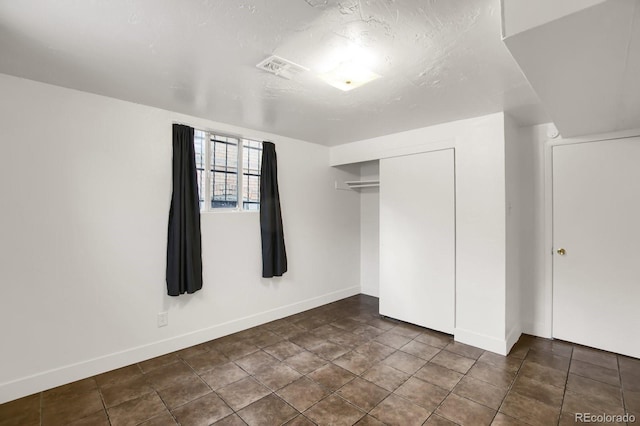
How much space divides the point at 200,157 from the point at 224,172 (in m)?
0.32

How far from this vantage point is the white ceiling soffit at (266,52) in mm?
1554

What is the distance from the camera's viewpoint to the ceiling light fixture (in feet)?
6.85

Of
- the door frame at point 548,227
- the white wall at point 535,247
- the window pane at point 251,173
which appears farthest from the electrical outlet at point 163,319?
the door frame at point 548,227

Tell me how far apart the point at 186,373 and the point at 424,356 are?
2.22 m

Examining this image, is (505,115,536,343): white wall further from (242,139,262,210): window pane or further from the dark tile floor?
(242,139,262,210): window pane

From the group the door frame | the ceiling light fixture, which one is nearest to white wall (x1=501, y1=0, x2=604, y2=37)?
the ceiling light fixture

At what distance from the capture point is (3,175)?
7.61ft

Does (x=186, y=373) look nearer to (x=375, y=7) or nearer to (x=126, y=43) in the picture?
(x=126, y=43)

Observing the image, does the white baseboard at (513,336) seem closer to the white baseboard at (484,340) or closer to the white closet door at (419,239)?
the white baseboard at (484,340)

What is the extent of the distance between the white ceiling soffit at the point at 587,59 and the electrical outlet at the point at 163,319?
3427mm

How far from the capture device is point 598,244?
3.15 metres

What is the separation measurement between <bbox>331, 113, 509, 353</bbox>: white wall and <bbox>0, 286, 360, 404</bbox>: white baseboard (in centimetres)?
220

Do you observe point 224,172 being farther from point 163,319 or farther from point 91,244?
point 163,319

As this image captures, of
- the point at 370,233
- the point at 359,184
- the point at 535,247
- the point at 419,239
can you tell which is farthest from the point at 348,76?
the point at 370,233
